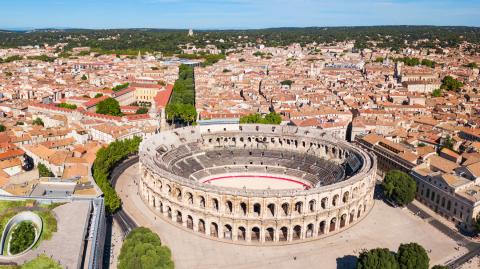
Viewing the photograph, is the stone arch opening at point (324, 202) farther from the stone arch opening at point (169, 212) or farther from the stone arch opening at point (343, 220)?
the stone arch opening at point (169, 212)

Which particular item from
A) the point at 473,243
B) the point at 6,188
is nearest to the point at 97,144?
the point at 6,188

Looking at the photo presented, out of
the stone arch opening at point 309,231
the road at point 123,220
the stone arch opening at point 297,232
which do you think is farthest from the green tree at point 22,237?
the stone arch opening at point 309,231

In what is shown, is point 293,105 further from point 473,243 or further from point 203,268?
point 203,268

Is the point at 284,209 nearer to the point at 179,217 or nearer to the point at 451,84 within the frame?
the point at 179,217

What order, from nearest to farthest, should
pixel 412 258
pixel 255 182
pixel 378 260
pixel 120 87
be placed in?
pixel 378 260 → pixel 412 258 → pixel 255 182 → pixel 120 87

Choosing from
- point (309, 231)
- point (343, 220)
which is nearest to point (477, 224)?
point (343, 220)
